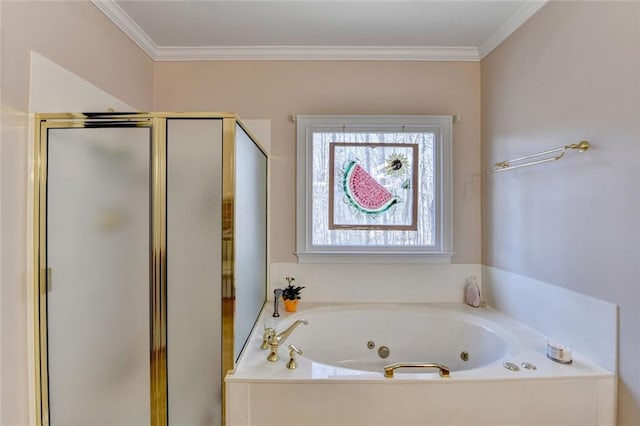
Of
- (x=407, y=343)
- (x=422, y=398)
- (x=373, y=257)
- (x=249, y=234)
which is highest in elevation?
(x=249, y=234)

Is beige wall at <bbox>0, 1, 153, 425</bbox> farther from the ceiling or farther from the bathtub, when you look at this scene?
the bathtub

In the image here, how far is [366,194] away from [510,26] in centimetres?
138

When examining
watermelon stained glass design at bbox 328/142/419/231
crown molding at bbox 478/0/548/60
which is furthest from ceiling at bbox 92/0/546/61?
watermelon stained glass design at bbox 328/142/419/231

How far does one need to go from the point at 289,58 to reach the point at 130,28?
3.36ft

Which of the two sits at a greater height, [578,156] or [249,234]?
[578,156]

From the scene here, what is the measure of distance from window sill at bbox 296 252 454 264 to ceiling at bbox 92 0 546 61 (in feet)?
4.75

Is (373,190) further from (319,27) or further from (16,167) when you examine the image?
(16,167)

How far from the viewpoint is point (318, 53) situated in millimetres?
2240

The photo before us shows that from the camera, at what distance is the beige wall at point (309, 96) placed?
2281 millimetres

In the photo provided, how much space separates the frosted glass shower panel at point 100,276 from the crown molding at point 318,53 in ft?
3.95

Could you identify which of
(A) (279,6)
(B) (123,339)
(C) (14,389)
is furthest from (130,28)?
(C) (14,389)

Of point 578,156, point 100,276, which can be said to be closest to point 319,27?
point 578,156

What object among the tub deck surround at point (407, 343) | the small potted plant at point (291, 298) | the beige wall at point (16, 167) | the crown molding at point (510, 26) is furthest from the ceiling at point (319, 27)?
the tub deck surround at point (407, 343)

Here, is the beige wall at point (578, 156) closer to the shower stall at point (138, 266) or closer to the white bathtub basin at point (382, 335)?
the white bathtub basin at point (382, 335)
